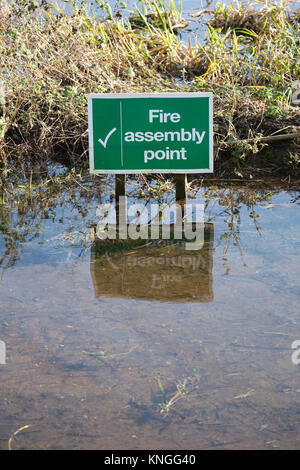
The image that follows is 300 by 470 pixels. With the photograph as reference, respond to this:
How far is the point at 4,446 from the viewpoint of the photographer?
122 inches

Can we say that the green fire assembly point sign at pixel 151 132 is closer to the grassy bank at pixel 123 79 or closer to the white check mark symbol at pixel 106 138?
the white check mark symbol at pixel 106 138

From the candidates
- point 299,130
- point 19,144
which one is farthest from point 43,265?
point 299,130

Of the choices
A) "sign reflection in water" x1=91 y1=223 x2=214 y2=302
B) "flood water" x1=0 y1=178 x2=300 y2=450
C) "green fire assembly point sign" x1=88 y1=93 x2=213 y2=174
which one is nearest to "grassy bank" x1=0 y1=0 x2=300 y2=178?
"green fire assembly point sign" x1=88 y1=93 x2=213 y2=174

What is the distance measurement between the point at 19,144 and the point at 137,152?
1.73 m

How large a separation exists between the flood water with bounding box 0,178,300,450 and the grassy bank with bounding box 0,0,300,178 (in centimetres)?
121

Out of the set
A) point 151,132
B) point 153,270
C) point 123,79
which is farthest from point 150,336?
point 123,79

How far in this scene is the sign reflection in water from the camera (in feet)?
14.5

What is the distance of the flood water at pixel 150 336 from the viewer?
3.19m

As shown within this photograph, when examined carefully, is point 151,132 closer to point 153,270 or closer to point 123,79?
point 153,270

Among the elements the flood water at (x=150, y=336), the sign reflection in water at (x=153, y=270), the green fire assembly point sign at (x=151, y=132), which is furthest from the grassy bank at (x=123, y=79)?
the sign reflection in water at (x=153, y=270)

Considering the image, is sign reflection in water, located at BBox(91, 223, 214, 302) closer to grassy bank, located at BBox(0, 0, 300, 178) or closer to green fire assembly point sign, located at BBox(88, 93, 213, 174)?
green fire assembly point sign, located at BBox(88, 93, 213, 174)

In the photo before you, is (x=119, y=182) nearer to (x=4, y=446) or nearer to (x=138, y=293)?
(x=138, y=293)

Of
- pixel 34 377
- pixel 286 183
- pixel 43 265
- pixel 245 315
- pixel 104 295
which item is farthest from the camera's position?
pixel 286 183

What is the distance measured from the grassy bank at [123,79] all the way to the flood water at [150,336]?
3.98 feet
